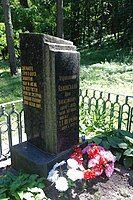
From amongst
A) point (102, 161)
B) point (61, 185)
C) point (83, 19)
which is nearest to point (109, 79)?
point (102, 161)

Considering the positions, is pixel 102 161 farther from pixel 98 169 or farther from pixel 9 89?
pixel 9 89

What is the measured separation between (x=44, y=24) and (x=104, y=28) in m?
10.3

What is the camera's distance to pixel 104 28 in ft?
95.3

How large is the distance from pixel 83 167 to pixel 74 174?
1.17ft

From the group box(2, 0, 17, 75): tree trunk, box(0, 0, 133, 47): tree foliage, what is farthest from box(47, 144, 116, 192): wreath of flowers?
box(0, 0, 133, 47): tree foliage

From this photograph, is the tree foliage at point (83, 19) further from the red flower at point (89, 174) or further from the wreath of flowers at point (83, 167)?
the red flower at point (89, 174)

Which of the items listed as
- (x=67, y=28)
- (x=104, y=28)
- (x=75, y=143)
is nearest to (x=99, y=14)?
(x=104, y=28)

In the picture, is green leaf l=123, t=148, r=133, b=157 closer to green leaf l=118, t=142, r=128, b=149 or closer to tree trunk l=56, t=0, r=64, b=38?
green leaf l=118, t=142, r=128, b=149

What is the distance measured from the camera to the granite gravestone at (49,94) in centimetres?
375

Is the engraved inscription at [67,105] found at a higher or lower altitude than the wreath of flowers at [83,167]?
higher

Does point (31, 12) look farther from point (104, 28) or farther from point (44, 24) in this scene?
point (104, 28)

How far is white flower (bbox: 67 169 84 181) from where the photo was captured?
342 cm

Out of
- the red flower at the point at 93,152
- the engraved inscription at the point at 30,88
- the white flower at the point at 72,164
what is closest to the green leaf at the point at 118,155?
the red flower at the point at 93,152

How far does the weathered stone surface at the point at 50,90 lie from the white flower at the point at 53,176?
471 mm
